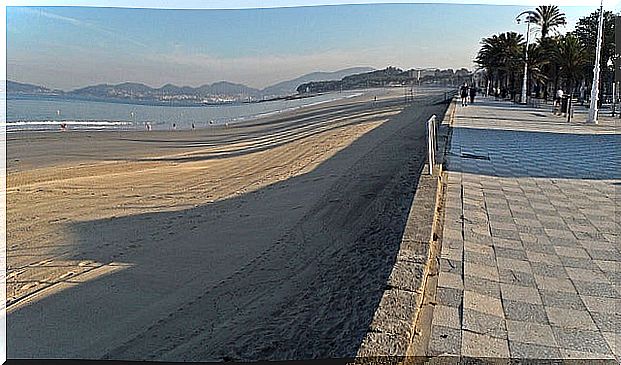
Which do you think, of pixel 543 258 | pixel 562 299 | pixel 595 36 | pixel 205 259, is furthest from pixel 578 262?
pixel 595 36

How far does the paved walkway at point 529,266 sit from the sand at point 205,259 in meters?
0.53

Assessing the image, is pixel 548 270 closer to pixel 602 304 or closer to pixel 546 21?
pixel 602 304

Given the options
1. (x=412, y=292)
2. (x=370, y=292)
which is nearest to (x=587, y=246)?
(x=370, y=292)

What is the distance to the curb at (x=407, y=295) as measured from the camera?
2.24m

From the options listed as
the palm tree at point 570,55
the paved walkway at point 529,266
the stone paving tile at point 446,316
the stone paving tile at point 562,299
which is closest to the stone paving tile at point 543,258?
the paved walkway at point 529,266

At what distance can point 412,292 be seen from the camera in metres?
2.73

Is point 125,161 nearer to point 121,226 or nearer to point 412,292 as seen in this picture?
point 121,226

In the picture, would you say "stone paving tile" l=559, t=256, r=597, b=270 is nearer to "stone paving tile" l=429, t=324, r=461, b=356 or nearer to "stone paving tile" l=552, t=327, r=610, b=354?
"stone paving tile" l=552, t=327, r=610, b=354

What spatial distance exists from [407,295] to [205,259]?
131 inches

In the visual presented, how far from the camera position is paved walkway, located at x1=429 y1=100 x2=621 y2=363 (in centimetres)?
253

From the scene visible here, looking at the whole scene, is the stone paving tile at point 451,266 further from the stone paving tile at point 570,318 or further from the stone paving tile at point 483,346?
the stone paving tile at point 483,346

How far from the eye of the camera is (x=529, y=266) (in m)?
3.51

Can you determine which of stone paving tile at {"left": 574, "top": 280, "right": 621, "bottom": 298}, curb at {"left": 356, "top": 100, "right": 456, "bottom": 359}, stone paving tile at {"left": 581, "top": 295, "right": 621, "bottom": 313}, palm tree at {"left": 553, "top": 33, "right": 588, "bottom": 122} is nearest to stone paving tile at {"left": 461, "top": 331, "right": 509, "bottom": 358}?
curb at {"left": 356, "top": 100, "right": 456, "bottom": 359}

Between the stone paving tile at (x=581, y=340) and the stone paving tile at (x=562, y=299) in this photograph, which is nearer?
the stone paving tile at (x=581, y=340)
